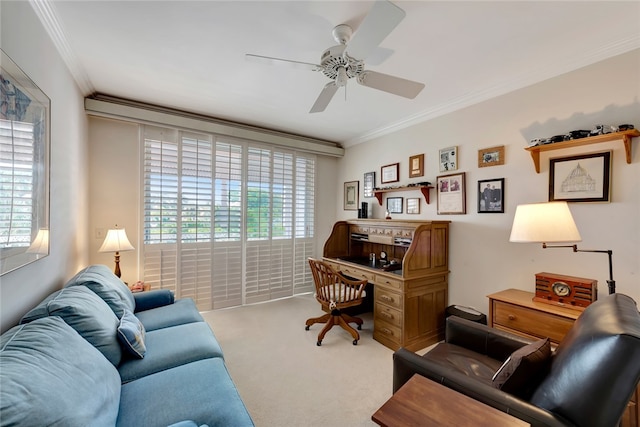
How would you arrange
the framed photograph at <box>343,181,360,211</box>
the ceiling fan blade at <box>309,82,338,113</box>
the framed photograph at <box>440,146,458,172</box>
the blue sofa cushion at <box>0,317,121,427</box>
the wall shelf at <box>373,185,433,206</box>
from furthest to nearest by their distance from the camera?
the framed photograph at <box>343,181,360,211</box>, the wall shelf at <box>373,185,433,206</box>, the framed photograph at <box>440,146,458,172</box>, the ceiling fan blade at <box>309,82,338,113</box>, the blue sofa cushion at <box>0,317,121,427</box>

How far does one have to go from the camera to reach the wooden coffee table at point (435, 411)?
961 mm

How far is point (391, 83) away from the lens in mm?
1932

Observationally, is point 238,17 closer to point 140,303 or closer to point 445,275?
Result: point 140,303

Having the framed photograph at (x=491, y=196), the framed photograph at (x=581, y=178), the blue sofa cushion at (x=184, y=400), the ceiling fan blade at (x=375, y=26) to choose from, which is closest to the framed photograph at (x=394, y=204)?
the framed photograph at (x=491, y=196)

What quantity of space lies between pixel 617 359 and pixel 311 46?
234cm

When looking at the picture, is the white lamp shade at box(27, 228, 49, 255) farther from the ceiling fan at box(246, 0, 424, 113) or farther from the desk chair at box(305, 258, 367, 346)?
the desk chair at box(305, 258, 367, 346)

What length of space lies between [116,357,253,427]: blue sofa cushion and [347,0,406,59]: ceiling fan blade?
2.00 metres

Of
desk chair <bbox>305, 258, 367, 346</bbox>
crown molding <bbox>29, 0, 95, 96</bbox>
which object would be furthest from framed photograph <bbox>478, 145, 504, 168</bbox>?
crown molding <bbox>29, 0, 95, 96</bbox>

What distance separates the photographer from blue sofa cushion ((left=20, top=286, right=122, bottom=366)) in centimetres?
131

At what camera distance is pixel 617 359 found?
91 cm

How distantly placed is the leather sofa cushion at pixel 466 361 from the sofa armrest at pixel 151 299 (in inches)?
93.8

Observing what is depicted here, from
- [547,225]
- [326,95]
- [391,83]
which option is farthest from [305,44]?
[547,225]

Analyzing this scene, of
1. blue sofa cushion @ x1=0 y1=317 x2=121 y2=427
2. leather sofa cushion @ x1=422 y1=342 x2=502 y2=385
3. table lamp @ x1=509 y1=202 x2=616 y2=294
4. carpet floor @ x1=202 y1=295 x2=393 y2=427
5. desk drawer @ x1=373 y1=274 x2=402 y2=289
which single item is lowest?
carpet floor @ x1=202 y1=295 x2=393 y2=427

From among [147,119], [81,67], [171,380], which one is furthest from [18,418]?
[147,119]
